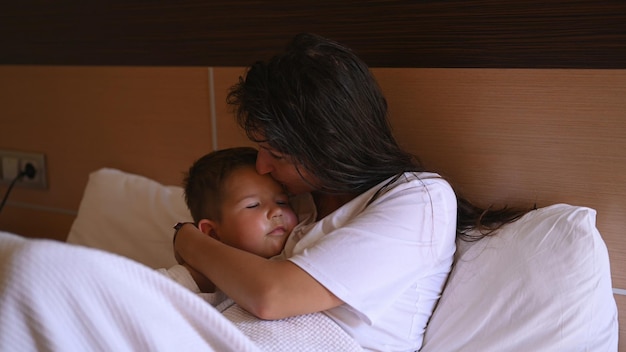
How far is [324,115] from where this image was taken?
1.04 m

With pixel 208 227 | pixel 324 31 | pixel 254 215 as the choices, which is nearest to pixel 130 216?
pixel 208 227

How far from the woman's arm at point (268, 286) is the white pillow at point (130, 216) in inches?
18.1

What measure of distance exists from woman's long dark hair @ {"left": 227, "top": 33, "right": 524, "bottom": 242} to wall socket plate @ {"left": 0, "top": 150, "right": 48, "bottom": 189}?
102 centimetres

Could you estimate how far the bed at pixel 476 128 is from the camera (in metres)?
1.04

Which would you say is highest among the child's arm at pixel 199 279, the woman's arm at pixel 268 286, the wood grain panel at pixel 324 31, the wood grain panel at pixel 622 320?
the wood grain panel at pixel 324 31

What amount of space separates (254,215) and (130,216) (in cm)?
53

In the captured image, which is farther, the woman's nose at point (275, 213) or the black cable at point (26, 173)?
the black cable at point (26, 173)

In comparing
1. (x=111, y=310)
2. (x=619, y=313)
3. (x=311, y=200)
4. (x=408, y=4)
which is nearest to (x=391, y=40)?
(x=408, y=4)

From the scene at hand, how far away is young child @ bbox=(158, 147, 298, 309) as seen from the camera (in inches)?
46.0

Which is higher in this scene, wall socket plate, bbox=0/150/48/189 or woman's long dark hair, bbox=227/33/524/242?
woman's long dark hair, bbox=227/33/524/242

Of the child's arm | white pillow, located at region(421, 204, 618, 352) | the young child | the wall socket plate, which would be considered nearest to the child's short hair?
the young child

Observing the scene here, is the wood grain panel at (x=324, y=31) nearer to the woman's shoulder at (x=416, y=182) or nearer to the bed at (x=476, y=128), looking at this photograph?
the bed at (x=476, y=128)

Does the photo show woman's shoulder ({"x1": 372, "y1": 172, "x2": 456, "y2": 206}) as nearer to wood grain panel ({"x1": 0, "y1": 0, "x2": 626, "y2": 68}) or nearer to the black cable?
wood grain panel ({"x1": 0, "y1": 0, "x2": 626, "y2": 68})

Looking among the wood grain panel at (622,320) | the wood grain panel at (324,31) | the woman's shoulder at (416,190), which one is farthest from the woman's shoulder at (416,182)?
the wood grain panel at (622,320)
